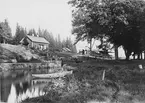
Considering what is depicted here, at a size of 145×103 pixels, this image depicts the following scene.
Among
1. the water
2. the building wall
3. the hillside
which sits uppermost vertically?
the building wall

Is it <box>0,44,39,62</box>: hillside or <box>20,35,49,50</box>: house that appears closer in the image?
<box>0,44,39,62</box>: hillside

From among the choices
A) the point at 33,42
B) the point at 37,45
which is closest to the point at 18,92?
the point at 33,42

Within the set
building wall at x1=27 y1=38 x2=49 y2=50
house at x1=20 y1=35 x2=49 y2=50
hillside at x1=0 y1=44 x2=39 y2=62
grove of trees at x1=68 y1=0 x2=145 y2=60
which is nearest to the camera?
grove of trees at x1=68 y1=0 x2=145 y2=60

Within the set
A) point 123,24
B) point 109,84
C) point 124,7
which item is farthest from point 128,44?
point 109,84

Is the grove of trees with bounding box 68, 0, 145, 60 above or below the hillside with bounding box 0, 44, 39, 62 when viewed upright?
above

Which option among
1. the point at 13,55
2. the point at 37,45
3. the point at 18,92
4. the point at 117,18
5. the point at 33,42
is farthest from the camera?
the point at 37,45

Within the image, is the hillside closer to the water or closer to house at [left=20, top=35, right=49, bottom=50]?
house at [left=20, top=35, right=49, bottom=50]

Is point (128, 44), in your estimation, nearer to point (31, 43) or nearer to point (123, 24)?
point (123, 24)

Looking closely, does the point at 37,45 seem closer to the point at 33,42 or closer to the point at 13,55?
the point at 33,42

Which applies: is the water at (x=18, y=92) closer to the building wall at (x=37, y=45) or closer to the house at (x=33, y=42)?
the house at (x=33, y=42)

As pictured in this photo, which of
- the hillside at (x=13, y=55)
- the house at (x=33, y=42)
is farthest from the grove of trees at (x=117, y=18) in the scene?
the house at (x=33, y=42)

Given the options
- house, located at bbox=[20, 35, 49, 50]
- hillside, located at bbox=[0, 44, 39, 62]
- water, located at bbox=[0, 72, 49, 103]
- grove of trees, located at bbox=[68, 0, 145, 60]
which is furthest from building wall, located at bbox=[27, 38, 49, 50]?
water, located at bbox=[0, 72, 49, 103]

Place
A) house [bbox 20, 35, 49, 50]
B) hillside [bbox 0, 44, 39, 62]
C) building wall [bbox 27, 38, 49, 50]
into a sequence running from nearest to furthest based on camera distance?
1. hillside [bbox 0, 44, 39, 62]
2. house [bbox 20, 35, 49, 50]
3. building wall [bbox 27, 38, 49, 50]

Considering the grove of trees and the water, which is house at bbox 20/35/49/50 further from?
the water
